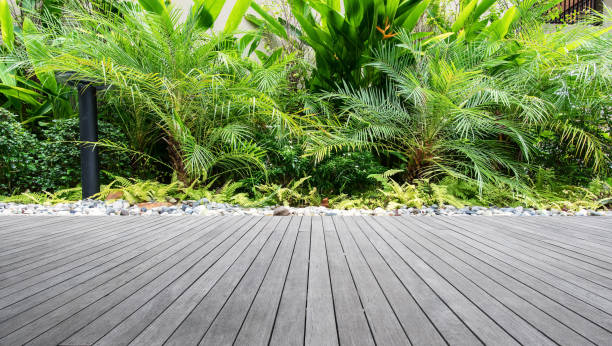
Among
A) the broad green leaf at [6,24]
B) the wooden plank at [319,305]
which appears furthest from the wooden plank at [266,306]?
the broad green leaf at [6,24]

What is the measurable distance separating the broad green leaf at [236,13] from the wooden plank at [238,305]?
396cm

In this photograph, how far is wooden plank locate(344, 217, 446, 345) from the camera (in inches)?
35.8

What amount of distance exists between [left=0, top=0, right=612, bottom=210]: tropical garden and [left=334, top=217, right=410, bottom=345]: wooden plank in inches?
78.0

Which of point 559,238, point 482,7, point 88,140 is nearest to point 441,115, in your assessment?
point 559,238

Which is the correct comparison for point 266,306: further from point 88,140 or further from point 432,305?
point 88,140

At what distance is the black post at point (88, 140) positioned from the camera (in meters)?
3.50

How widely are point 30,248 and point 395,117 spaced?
144 inches

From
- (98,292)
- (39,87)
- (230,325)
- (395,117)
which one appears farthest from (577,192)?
(39,87)

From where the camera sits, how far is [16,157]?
3.84 metres

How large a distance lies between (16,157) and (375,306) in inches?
182

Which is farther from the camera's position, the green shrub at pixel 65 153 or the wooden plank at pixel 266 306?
the green shrub at pixel 65 153

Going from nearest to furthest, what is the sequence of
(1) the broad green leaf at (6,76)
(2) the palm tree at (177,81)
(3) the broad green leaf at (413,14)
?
(2) the palm tree at (177,81)
(1) the broad green leaf at (6,76)
(3) the broad green leaf at (413,14)

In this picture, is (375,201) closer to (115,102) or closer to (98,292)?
(98,292)

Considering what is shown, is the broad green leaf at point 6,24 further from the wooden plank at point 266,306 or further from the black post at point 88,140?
the wooden plank at point 266,306
